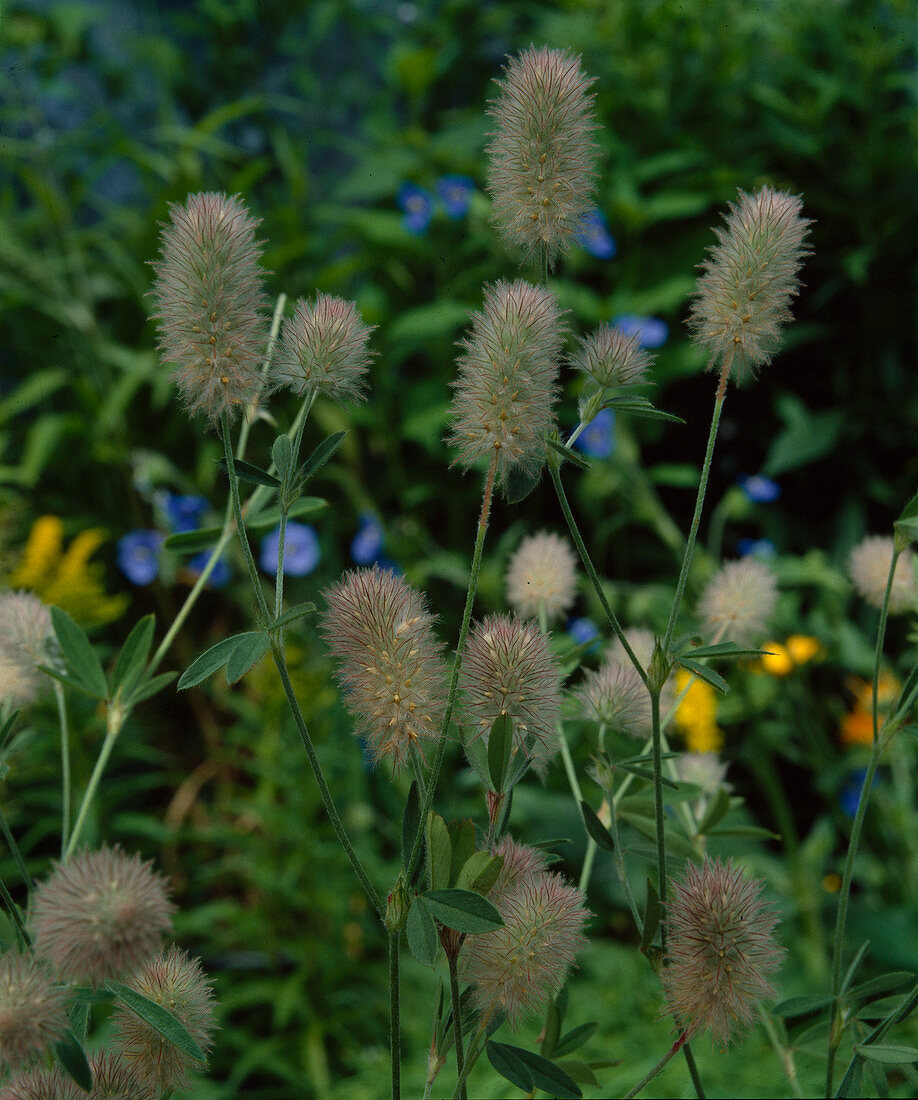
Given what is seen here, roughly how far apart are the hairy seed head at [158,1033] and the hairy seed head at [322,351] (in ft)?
0.76

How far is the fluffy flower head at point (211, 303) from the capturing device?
14.7 inches

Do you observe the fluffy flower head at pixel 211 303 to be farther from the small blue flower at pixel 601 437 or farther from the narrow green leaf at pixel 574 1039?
the small blue flower at pixel 601 437

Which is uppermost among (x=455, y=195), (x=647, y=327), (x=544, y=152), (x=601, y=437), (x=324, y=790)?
(x=455, y=195)

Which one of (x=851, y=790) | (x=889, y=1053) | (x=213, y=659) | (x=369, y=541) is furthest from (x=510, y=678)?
(x=851, y=790)

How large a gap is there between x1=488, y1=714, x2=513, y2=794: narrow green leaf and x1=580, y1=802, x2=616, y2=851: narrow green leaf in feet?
0.23

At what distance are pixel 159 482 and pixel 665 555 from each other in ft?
3.76

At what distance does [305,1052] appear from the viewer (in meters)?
1.61

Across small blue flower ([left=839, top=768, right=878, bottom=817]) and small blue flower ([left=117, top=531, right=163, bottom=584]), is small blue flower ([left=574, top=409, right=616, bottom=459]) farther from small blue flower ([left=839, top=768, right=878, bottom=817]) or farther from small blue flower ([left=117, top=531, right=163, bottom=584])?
small blue flower ([left=117, top=531, right=163, bottom=584])

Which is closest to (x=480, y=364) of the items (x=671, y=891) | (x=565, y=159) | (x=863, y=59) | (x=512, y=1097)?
(x=565, y=159)

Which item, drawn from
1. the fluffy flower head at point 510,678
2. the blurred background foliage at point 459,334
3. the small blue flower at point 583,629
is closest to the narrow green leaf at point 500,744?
the fluffy flower head at point 510,678

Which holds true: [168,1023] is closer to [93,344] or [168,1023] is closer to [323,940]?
[323,940]

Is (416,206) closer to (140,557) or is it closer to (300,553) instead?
(300,553)

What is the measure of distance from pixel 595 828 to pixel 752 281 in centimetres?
24

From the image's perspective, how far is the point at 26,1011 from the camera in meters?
0.31
